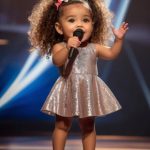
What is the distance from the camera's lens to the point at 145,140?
7.30 ft

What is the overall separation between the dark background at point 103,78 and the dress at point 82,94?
0.86m

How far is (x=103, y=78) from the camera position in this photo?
2.32m

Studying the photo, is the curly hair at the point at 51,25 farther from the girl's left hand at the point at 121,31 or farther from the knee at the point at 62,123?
the knee at the point at 62,123

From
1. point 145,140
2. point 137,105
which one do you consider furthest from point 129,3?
point 145,140

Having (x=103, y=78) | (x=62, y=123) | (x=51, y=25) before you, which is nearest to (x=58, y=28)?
(x=51, y=25)

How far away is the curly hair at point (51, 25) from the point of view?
155cm

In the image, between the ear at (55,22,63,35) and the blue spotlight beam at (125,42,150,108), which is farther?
the blue spotlight beam at (125,42,150,108)

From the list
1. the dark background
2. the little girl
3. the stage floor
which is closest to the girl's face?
the little girl

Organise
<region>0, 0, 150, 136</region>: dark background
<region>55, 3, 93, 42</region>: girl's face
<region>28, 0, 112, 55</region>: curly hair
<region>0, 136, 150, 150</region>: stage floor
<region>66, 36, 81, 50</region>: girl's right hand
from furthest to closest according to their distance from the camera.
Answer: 1. <region>0, 0, 150, 136</region>: dark background
2. <region>0, 136, 150, 150</region>: stage floor
3. <region>28, 0, 112, 55</region>: curly hair
4. <region>55, 3, 93, 42</region>: girl's face
5. <region>66, 36, 81, 50</region>: girl's right hand

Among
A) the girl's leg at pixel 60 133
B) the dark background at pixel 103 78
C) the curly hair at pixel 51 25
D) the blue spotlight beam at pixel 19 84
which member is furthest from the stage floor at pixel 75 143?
the curly hair at pixel 51 25

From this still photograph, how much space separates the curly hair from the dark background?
2.32 feet

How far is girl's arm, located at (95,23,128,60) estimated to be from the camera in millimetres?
1427

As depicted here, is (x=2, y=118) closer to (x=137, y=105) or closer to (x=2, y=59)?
(x=2, y=59)

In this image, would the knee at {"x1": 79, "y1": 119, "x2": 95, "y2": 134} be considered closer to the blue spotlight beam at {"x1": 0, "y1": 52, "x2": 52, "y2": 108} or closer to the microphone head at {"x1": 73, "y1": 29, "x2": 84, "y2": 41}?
the microphone head at {"x1": 73, "y1": 29, "x2": 84, "y2": 41}
